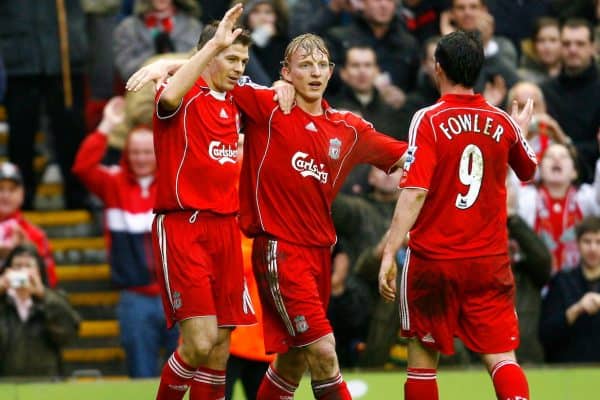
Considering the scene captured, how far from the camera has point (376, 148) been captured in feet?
32.7

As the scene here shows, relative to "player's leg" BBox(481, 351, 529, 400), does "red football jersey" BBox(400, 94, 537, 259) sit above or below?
above

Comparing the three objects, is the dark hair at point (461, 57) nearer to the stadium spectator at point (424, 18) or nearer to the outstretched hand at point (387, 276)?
the outstretched hand at point (387, 276)

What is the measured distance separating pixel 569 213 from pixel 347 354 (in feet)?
7.22

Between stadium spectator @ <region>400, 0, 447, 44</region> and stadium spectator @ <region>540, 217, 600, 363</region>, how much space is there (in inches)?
135

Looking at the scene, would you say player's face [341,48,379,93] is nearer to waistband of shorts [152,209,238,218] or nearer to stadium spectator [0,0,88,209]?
stadium spectator [0,0,88,209]

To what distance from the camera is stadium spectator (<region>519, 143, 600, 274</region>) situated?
13094 millimetres

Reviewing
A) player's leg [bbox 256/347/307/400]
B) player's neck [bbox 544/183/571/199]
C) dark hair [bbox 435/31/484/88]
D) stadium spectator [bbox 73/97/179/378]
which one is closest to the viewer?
dark hair [bbox 435/31/484/88]

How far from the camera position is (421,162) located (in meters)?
9.28

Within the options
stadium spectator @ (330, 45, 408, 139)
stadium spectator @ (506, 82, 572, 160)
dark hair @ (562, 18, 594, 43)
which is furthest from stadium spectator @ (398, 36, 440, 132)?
dark hair @ (562, 18, 594, 43)

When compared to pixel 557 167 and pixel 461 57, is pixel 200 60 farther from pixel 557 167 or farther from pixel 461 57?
pixel 557 167

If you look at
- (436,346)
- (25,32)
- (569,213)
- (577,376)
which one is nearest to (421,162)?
(436,346)

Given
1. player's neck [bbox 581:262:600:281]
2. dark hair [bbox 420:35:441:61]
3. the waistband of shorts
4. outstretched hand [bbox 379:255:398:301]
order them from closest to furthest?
outstretched hand [bbox 379:255:398:301] < the waistband of shorts < player's neck [bbox 581:262:600:281] < dark hair [bbox 420:35:441:61]

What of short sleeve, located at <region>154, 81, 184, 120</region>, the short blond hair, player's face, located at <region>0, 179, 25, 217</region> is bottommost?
player's face, located at <region>0, 179, 25, 217</region>

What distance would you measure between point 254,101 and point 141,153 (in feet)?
11.7
